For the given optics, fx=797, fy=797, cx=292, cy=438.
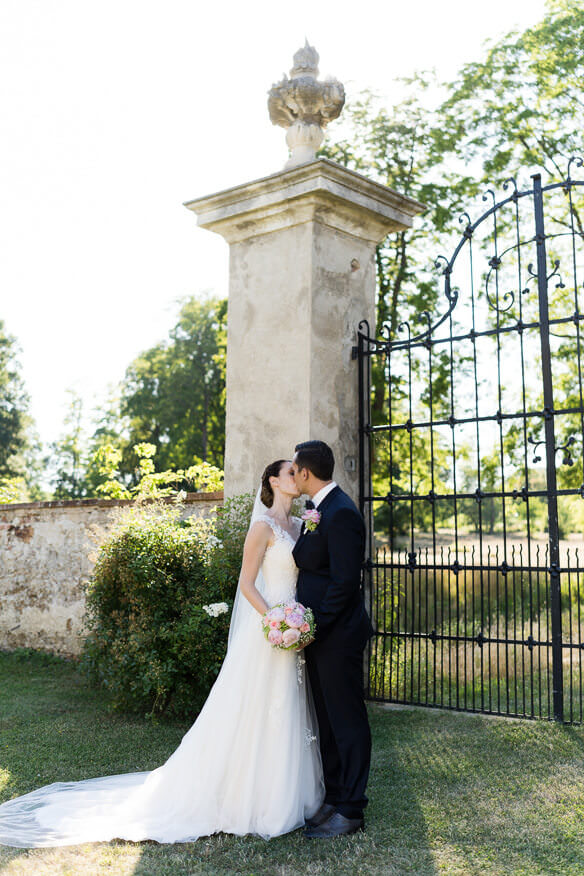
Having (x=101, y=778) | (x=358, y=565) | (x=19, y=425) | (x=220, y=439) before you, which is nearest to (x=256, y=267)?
(x=358, y=565)

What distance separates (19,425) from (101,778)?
32.3 m

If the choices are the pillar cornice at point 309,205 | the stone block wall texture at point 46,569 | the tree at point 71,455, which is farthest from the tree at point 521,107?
the tree at point 71,455

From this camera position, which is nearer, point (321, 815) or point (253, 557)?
point (321, 815)

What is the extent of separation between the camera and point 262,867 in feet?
10.8

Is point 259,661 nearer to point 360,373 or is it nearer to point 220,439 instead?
point 360,373

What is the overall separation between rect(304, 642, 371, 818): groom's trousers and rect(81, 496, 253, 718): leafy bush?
1.58 metres

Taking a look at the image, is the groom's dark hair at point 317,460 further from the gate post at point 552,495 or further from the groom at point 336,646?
the gate post at point 552,495

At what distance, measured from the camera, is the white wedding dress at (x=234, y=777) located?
370 centimetres

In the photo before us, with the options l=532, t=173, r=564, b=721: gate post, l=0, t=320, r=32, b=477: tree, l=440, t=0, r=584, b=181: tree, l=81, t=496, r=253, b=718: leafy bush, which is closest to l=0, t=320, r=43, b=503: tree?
l=0, t=320, r=32, b=477: tree

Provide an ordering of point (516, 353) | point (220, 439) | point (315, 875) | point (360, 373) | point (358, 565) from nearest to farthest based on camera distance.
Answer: point (315, 875) < point (358, 565) < point (360, 373) < point (516, 353) < point (220, 439)

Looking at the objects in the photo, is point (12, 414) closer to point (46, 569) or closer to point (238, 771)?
point (46, 569)

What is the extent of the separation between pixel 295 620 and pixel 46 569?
5490 millimetres

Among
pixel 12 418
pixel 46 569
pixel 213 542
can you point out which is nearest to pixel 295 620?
pixel 213 542

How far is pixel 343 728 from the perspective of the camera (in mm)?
3752
